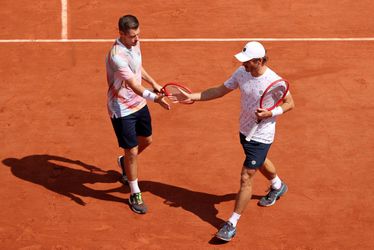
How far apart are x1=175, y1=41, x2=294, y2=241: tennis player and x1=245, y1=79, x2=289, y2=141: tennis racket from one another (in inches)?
2.3

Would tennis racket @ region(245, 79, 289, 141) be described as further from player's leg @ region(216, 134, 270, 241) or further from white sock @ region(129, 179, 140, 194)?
white sock @ region(129, 179, 140, 194)

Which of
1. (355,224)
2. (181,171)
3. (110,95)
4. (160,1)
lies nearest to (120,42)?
(110,95)

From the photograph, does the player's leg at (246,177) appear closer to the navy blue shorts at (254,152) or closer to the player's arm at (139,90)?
the navy blue shorts at (254,152)

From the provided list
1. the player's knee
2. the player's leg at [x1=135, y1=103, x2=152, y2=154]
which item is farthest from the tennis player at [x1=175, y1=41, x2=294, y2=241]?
the player's knee

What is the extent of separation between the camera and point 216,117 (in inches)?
477

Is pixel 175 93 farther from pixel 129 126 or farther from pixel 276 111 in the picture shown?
pixel 276 111

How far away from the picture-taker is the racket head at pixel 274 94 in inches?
352

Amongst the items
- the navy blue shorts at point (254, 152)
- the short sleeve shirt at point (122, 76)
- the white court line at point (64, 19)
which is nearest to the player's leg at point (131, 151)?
the short sleeve shirt at point (122, 76)

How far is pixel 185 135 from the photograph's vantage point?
Result: 11680 millimetres

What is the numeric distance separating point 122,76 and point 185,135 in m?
2.74

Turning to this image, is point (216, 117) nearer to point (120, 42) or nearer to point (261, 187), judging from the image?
point (261, 187)

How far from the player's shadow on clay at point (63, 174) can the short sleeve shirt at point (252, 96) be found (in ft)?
7.93

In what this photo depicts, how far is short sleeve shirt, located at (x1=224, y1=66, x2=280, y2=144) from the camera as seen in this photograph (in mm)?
8977

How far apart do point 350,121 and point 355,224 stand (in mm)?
2618
